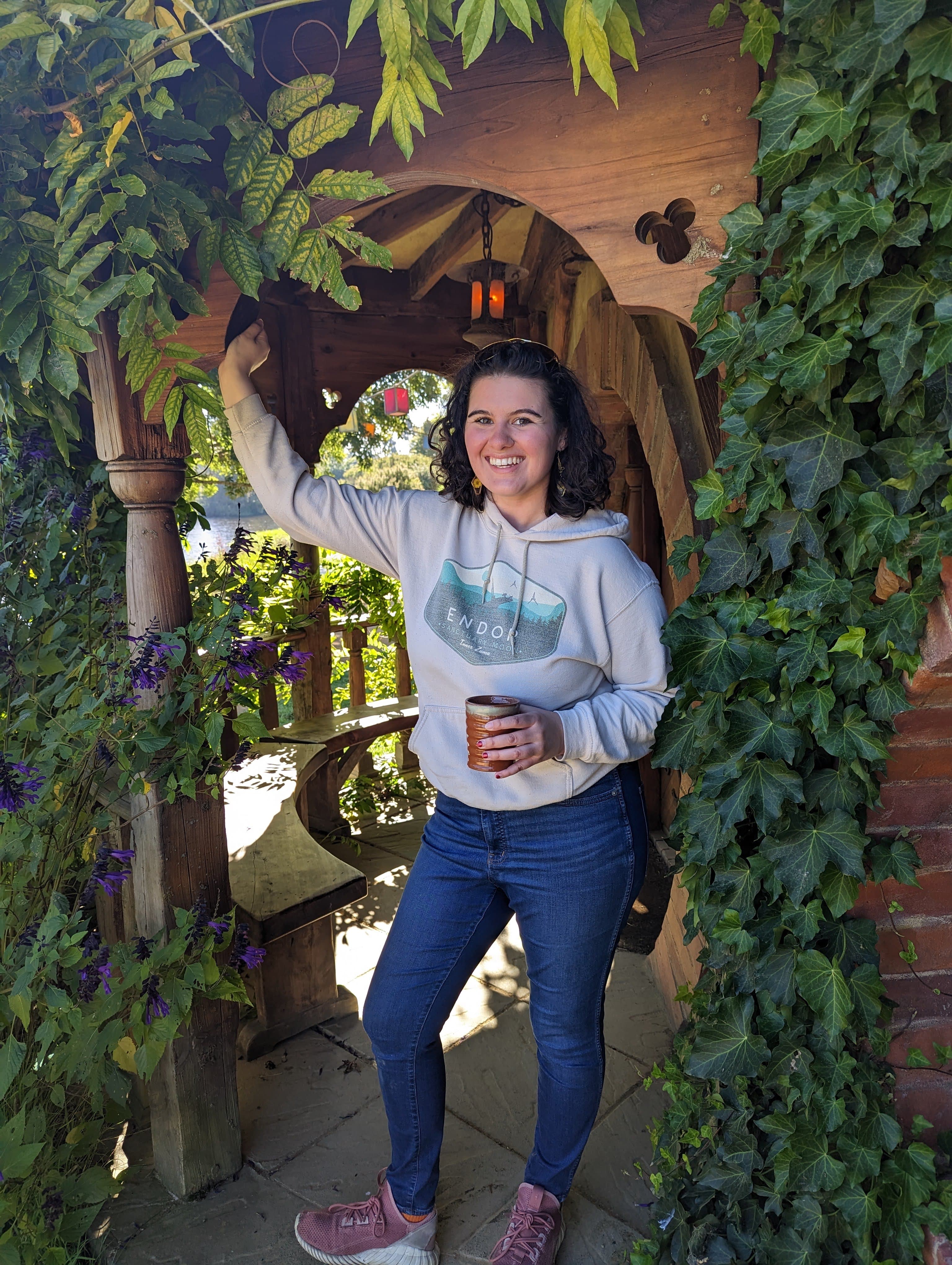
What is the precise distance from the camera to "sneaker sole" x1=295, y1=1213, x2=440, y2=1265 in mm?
1899

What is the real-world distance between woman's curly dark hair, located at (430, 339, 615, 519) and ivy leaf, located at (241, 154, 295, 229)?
0.49 metres

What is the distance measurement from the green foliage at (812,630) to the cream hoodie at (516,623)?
0.10 metres

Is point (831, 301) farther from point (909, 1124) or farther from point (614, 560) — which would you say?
point (909, 1124)

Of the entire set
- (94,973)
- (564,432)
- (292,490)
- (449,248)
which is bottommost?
(94,973)

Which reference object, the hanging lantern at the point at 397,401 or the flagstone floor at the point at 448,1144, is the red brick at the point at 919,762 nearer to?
the flagstone floor at the point at 448,1144

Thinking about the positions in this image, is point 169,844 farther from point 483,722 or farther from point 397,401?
point 397,401

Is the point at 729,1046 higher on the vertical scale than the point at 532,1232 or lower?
higher

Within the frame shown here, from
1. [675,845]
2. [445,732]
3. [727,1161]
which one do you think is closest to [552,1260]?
[727,1161]

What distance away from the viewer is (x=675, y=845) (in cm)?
181

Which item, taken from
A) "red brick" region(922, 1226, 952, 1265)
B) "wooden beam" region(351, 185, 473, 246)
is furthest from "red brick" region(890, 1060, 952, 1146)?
"wooden beam" region(351, 185, 473, 246)

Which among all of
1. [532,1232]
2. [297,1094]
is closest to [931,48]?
[532,1232]

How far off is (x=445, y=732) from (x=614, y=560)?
478 millimetres

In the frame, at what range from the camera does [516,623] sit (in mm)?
1687

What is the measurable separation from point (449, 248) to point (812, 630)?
11.9ft
